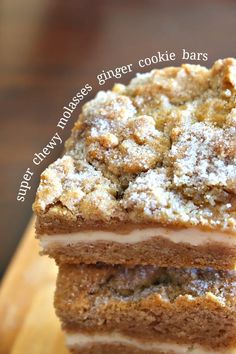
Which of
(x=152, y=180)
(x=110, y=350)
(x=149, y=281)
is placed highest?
(x=152, y=180)

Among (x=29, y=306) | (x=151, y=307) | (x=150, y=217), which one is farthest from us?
(x=29, y=306)

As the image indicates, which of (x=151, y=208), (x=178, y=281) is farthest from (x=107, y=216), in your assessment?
(x=178, y=281)

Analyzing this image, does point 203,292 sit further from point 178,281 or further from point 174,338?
point 174,338

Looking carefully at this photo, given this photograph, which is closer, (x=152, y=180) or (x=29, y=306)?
(x=152, y=180)

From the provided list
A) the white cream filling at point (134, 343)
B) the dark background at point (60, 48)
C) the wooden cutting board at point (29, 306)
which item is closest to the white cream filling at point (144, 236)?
the white cream filling at point (134, 343)

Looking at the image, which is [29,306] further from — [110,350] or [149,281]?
[149,281]

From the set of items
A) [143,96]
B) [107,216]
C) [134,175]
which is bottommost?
[107,216]

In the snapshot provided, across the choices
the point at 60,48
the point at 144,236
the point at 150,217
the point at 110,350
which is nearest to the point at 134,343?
the point at 110,350
